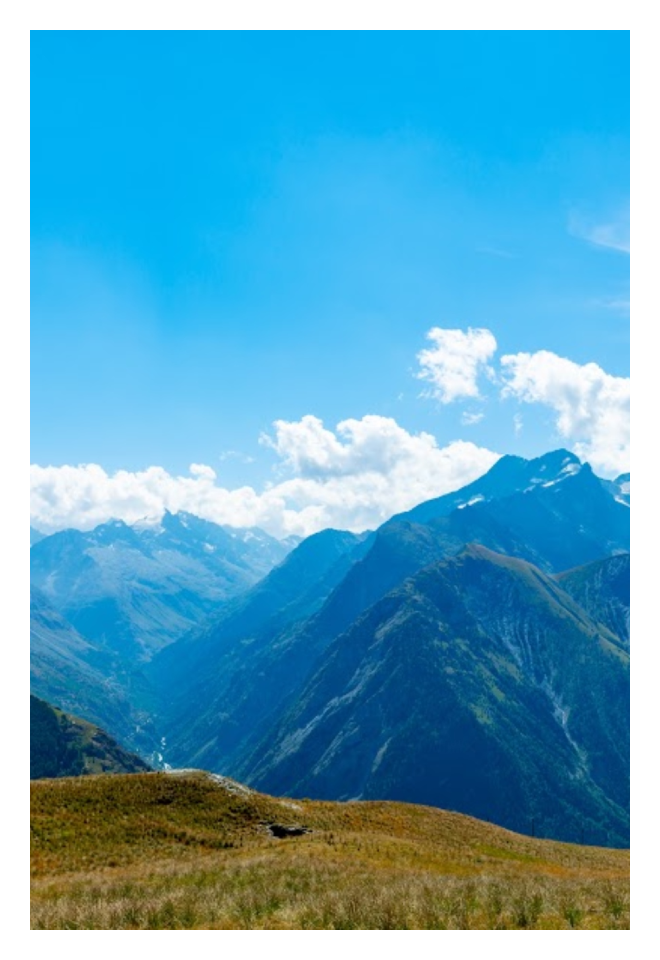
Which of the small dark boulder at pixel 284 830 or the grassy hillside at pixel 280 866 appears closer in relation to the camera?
the grassy hillside at pixel 280 866

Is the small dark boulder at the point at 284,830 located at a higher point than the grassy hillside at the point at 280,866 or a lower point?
lower

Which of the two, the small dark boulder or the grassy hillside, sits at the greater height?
the grassy hillside

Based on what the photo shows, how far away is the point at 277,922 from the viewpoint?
738 inches

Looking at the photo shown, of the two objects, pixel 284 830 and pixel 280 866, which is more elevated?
pixel 280 866

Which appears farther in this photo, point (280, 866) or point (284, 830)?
point (284, 830)

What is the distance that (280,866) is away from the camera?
3191 cm

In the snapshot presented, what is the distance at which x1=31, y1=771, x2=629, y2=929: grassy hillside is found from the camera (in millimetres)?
19078

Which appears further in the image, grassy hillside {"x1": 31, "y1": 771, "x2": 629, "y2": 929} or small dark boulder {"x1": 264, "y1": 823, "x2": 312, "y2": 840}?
small dark boulder {"x1": 264, "y1": 823, "x2": 312, "y2": 840}

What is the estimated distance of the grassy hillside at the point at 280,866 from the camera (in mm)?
19078
